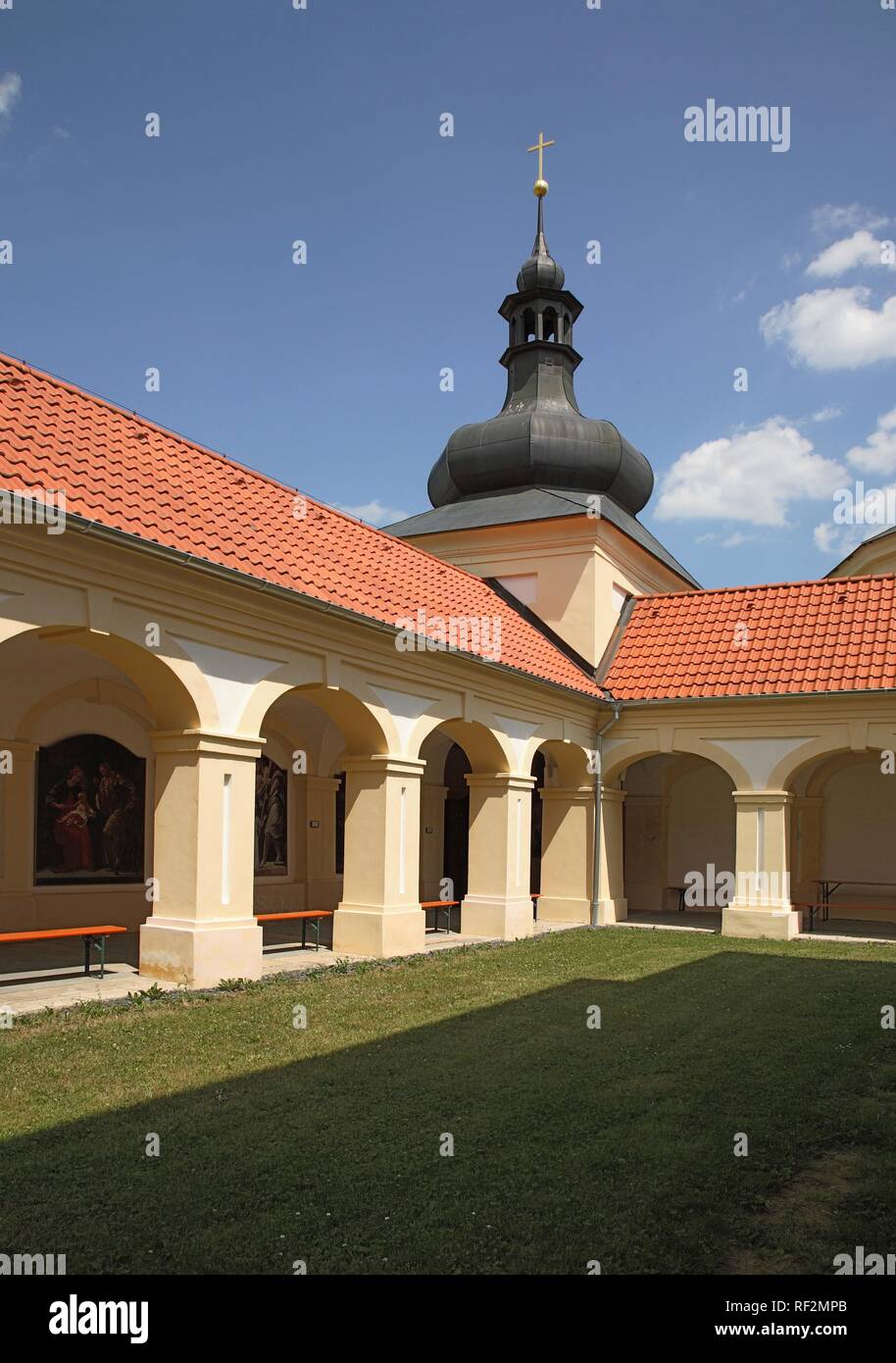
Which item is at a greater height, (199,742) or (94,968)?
(199,742)

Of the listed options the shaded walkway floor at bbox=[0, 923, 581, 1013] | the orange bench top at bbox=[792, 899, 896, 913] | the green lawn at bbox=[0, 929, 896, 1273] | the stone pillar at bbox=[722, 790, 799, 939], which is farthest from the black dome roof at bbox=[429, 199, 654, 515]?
the green lawn at bbox=[0, 929, 896, 1273]

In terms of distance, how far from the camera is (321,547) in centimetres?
1343

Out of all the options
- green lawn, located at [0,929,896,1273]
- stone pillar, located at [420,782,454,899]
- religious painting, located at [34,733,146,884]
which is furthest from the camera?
stone pillar, located at [420,782,454,899]

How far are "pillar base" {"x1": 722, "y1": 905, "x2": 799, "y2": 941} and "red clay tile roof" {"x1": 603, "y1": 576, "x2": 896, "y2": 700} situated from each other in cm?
331

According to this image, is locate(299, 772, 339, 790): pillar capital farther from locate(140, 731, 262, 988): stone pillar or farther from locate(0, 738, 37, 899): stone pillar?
locate(140, 731, 262, 988): stone pillar

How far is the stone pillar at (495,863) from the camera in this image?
620 inches

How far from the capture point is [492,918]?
51.6 feet

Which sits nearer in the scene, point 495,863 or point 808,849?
point 495,863

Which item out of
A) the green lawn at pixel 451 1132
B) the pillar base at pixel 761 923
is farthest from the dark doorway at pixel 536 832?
the green lawn at pixel 451 1132

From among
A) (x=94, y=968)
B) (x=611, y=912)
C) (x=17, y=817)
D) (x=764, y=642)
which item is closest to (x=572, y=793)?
(x=611, y=912)

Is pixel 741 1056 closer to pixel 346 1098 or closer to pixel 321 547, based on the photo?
pixel 346 1098

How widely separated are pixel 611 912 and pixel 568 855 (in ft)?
3.94

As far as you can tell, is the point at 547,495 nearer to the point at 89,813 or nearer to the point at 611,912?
the point at 611,912

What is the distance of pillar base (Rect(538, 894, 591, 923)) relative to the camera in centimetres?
1833
